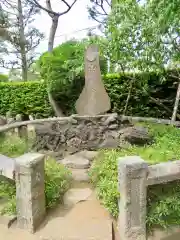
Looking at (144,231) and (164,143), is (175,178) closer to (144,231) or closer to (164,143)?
(144,231)

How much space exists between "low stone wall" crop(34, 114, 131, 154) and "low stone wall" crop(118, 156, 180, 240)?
5.38 ft

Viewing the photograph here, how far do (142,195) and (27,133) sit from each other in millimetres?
2983

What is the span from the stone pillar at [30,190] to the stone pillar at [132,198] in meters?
0.77

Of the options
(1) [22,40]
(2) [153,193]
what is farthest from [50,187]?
(1) [22,40]

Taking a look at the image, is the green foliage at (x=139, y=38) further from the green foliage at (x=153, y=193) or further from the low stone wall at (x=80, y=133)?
the green foliage at (x=153, y=193)

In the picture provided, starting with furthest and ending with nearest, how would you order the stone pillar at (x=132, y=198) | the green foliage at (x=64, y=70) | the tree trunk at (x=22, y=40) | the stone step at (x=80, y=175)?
the tree trunk at (x=22, y=40) < the green foliage at (x=64, y=70) < the stone step at (x=80, y=175) < the stone pillar at (x=132, y=198)

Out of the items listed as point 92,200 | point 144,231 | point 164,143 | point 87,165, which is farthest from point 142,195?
point 164,143

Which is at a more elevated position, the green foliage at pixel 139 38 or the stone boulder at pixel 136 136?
the green foliage at pixel 139 38

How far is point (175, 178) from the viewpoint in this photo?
2457mm

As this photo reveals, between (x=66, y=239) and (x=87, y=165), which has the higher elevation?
(x=87, y=165)

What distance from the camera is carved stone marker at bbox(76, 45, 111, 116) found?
178 inches

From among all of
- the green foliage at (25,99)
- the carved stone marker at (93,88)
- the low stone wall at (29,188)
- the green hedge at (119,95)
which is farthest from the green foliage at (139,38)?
the green foliage at (25,99)

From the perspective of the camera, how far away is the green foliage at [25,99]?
8367mm

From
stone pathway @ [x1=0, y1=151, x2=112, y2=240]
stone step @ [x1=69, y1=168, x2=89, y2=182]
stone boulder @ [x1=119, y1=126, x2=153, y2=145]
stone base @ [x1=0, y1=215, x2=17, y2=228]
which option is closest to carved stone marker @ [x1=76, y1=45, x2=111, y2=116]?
stone boulder @ [x1=119, y1=126, x2=153, y2=145]
